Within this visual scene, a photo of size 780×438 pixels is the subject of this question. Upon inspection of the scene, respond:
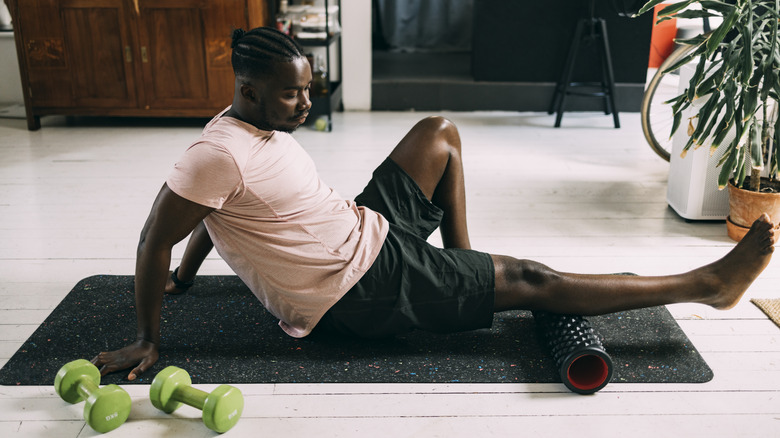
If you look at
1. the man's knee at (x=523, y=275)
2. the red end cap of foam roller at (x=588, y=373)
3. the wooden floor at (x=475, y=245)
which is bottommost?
the wooden floor at (x=475, y=245)

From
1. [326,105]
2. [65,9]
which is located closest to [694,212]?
[326,105]

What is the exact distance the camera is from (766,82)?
2.16 m

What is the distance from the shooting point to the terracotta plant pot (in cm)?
236

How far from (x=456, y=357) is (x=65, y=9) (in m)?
3.06

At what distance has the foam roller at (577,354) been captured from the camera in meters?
1.58

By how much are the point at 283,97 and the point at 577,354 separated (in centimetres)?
81

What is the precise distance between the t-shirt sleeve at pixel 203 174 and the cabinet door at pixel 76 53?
2715 millimetres

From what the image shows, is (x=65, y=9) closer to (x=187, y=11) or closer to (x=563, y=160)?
(x=187, y=11)

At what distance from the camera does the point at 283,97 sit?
1445mm

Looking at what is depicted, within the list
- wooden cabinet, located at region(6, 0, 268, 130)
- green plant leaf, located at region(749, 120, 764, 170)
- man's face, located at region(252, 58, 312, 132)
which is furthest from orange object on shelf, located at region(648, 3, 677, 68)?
man's face, located at region(252, 58, 312, 132)

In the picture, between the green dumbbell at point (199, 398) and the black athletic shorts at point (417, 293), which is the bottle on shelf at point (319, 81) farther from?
the green dumbbell at point (199, 398)

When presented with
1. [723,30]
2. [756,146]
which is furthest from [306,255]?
[756,146]

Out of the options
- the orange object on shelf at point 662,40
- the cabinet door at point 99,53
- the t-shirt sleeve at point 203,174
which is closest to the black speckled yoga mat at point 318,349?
the t-shirt sleeve at point 203,174

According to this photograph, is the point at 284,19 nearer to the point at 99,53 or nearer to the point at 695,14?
the point at 99,53
